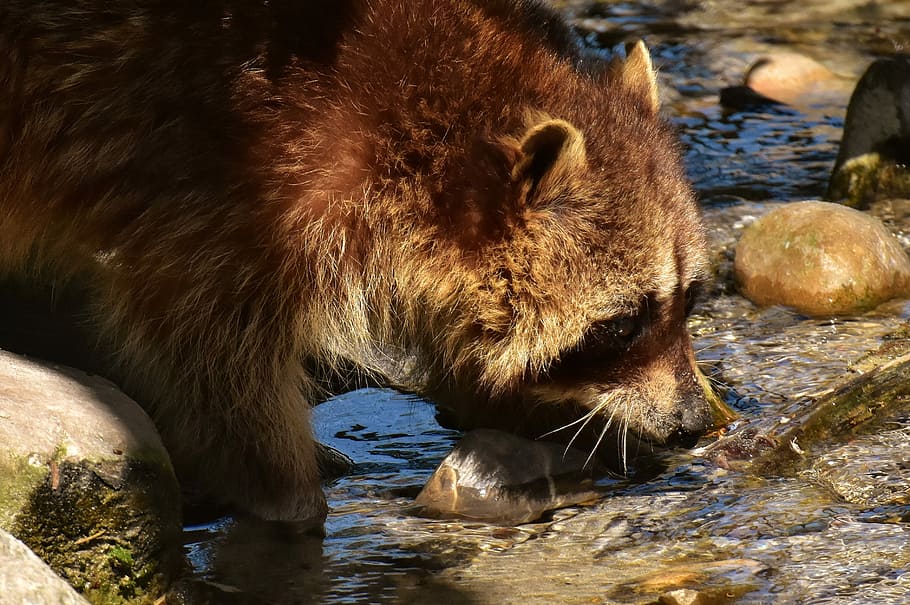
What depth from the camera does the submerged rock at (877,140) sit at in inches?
309

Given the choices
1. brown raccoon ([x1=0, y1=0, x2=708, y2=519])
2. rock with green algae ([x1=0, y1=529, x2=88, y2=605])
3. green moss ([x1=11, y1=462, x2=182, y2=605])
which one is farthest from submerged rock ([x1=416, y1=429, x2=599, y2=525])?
rock with green algae ([x1=0, y1=529, x2=88, y2=605])

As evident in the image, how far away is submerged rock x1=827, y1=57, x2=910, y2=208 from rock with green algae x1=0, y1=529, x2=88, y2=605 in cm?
568

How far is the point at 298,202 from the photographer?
Answer: 4762 mm

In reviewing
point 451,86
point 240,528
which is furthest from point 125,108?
point 240,528

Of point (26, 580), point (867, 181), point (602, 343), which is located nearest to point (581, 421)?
point (602, 343)

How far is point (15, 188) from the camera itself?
4.92 metres

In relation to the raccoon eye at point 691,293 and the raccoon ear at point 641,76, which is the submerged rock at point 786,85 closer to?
the raccoon ear at point 641,76

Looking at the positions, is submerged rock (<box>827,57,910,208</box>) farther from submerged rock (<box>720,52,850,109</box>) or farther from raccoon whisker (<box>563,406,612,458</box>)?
A: raccoon whisker (<box>563,406,612,458</box>)

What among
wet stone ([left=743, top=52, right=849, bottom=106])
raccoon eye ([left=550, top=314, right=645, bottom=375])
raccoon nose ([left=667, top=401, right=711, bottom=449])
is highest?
wet stone ([left=743, top=52, right=849, bottom=106])

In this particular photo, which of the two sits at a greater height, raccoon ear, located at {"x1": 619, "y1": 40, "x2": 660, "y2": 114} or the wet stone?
raccoon ear, located at {"x1": 619, "y1": 40, "x2": 660, "y2": 114}

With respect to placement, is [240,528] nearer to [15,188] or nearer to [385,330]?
[385,330]

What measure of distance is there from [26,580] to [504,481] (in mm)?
2088

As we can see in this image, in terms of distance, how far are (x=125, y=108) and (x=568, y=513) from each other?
88.3 inches

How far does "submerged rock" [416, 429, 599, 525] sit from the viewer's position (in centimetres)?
494
